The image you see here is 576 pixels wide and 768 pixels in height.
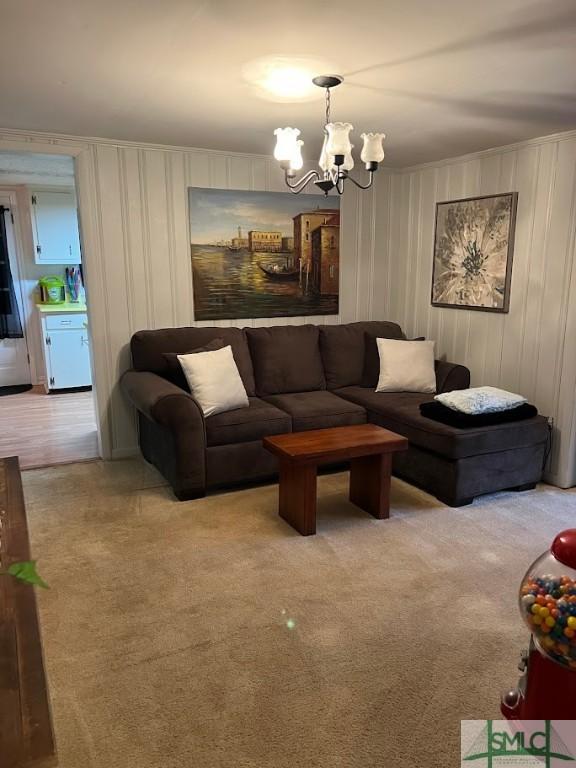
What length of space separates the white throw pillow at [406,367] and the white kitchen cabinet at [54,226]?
13.2 feet

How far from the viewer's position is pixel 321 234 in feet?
15.8

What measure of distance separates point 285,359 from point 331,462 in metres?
1.50

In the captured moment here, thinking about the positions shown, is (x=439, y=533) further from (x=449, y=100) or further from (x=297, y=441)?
(x=449, y=100)

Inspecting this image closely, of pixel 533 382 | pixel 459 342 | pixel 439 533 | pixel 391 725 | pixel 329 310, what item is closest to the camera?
pixel 391 725

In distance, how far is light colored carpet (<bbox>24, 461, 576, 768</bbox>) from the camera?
1.74 metres

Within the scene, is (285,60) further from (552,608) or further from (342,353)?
(342,353)

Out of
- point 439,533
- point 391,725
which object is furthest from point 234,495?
point 391,725

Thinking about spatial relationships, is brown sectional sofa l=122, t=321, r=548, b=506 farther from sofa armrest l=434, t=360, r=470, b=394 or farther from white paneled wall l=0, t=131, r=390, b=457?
white paneled wall l=0, t=131, r=390, b=457

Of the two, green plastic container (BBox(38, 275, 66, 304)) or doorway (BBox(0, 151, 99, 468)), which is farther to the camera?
green plastic container (BBox(38, 275, 66, 304))

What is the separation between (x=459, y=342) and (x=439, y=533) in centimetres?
199

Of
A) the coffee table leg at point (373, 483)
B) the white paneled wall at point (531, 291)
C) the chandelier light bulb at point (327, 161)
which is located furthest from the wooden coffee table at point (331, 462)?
the chandelier light bulb at point (327, 161)

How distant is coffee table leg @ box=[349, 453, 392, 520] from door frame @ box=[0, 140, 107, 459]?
1959 millimetres

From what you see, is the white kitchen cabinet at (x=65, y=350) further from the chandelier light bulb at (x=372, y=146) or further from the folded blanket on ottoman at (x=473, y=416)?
the chandelier light bulb at (x=372, y=146)

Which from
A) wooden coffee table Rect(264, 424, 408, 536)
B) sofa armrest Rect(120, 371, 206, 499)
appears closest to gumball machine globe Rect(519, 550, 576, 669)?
Answer: wooden coffee table Rect(264, 424, 408, 536)
